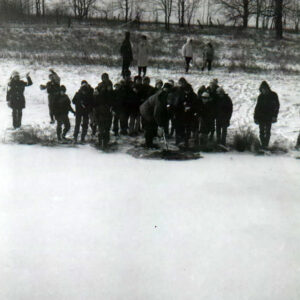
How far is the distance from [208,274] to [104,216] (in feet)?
6.85

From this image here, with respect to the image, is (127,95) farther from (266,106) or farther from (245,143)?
(266,106)

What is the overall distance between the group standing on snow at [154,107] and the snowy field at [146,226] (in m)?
0.70

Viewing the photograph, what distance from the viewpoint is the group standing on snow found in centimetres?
989

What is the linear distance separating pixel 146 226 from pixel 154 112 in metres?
3.45

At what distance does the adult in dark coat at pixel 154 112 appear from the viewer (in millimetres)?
9438

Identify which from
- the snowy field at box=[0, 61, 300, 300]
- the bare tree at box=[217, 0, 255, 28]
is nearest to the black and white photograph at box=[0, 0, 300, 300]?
the snowy field at box=[0, 61, 300, 300]

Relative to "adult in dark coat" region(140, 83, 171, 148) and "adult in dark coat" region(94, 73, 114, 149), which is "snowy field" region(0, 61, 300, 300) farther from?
"adult in dark coat" region(140, 83, 171, 148)

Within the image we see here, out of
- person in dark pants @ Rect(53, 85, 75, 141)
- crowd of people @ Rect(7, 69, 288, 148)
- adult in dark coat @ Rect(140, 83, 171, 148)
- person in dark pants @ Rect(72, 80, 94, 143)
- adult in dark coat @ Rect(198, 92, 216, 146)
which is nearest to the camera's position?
adult in dark coat @ Rect(140, 83, 171, 148)

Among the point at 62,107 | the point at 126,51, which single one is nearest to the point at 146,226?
the point at 62,107

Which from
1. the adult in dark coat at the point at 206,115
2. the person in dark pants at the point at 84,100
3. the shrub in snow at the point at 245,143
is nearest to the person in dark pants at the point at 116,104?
the person in dark pants at the point at 84,100

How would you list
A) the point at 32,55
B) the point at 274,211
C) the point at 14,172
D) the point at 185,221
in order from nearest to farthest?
A: the point at 185,221, the point at 274,211, the point at 14,172, the point at 32,55

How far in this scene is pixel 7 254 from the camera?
19.0 ft

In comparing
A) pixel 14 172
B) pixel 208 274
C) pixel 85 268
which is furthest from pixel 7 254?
pixel 14 172

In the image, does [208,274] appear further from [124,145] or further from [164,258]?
[124,145]
